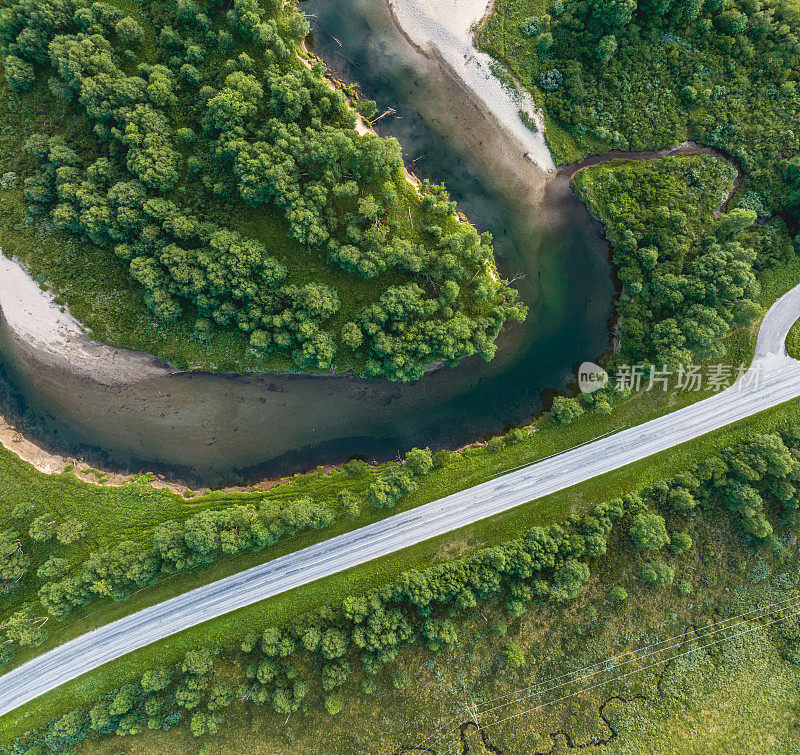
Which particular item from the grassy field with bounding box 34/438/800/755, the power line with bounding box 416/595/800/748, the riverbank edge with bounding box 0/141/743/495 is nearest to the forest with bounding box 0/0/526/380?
the riverbank edge with bounding box 0/141/743/495

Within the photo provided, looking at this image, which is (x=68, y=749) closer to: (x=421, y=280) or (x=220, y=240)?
(x=220, y=240)

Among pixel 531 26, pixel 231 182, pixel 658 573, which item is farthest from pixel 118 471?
pixel 531 26

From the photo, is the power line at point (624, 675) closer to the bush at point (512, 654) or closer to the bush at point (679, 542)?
the bush at point (512, 654)

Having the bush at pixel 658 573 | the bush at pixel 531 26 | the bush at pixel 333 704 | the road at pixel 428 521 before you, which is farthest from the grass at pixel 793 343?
the bush at pixel 333 704

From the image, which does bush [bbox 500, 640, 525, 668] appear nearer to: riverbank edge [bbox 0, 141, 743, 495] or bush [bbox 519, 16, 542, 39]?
riverbank edge [bbox 0, 141, 743, 495]

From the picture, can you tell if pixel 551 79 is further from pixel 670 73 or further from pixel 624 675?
pixel 624 675

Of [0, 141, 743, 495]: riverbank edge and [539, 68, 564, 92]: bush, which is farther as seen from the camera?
[0, 141, 743, 495]: riverbank edge

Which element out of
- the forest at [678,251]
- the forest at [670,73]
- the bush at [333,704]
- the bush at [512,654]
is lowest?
the bush at [512,654]
